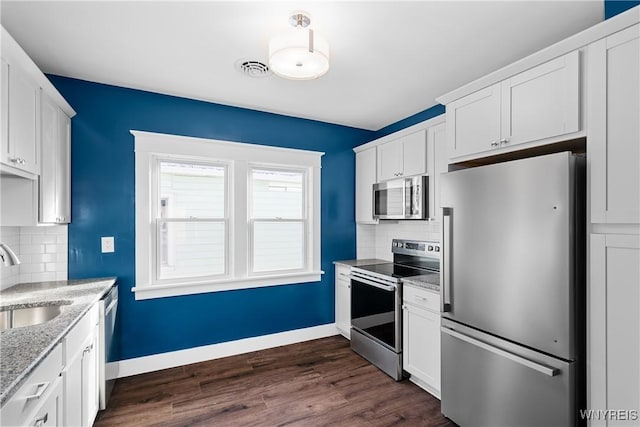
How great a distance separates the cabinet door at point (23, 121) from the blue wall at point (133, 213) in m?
0.70

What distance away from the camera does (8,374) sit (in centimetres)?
106

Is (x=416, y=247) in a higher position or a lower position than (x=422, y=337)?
higher

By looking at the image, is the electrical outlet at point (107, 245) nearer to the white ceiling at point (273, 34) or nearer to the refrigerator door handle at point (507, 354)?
Answer: the white ceiling at point (273, 34)

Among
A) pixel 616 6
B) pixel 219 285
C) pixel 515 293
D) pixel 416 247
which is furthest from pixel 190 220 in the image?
pixel 616 6

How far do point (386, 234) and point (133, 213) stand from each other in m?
2.75

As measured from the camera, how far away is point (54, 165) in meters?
2.35

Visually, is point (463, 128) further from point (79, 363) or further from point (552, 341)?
point (79, 363)

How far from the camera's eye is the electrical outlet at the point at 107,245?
2801 millimetres

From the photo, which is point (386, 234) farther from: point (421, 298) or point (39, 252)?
point (39, 252)

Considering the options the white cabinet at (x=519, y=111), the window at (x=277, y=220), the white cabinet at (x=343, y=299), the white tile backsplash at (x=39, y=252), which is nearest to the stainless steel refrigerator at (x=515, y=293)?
the white cabinet at (x=519, y=111)

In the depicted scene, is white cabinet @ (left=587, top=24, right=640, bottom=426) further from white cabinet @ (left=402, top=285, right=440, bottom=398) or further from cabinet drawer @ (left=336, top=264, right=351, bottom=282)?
cabinet drawer @ (left=336, top=264, right=351, bottom=282)

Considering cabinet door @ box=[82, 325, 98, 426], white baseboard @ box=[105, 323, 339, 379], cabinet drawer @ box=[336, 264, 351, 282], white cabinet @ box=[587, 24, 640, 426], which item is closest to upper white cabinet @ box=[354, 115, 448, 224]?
cabinet drawer @ box=[336, 264, 351, 282]

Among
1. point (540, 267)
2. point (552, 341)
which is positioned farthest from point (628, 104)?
point (552, 341)

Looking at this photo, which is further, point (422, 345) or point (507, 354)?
point (422, 345)
